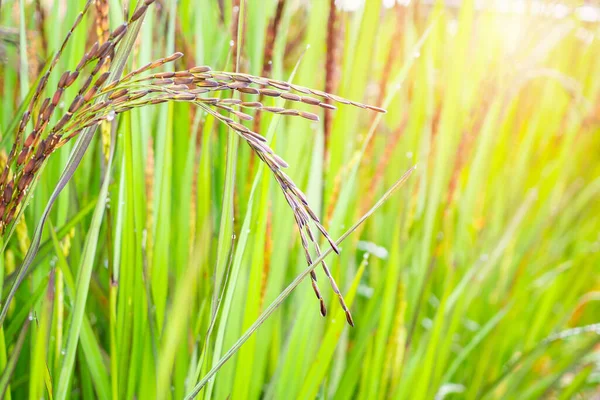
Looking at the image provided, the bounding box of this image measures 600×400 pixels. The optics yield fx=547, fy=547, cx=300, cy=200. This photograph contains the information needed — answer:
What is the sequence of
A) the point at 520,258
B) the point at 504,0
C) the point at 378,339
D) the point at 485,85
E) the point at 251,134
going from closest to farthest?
Answer: 1. the point at 251,134
2. the point at 378,339
3. the point at 485,85
4. the point at 520,258
5. the point at 504,0

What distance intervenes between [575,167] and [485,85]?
1.65 feet

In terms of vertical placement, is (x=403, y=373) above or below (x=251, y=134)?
below

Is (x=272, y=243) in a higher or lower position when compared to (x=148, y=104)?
lower

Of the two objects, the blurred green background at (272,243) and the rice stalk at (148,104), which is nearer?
the rice stalk at (148,104)

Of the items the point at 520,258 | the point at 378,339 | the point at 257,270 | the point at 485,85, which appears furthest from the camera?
the point at 520,258

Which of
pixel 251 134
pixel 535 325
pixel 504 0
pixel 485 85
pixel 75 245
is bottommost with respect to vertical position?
pixel 535 325

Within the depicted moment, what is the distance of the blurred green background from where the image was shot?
437 mm

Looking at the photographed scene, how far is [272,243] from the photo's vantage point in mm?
575

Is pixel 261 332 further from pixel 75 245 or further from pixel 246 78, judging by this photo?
pixel 246 78

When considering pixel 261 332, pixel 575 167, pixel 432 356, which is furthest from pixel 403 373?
pixel 575 167

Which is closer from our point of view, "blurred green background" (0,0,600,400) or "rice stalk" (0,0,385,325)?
"rice stalk" (0,0,385,325)

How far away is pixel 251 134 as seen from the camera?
245 millimetres

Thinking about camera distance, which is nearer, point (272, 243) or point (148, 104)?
point (148, 104)

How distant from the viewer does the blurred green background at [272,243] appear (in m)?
0.44
